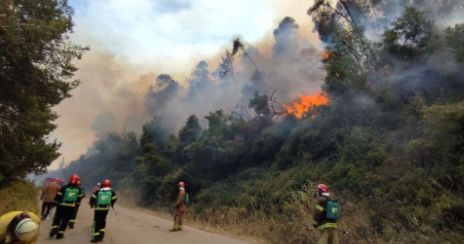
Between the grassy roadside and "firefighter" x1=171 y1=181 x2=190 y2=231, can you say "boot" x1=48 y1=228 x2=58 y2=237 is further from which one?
"firefighter" x1=171 y1=181 x2=190 y2=231

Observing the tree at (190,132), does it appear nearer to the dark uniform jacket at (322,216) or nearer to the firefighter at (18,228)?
the dark uniform jacket at (322,216)

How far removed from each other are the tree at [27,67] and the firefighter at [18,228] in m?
9.07

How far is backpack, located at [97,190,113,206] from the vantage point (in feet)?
40.6

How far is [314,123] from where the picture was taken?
3209 cm

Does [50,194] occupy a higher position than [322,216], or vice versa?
[50,194]

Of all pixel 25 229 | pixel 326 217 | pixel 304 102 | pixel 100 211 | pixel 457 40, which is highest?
pixel 304 102

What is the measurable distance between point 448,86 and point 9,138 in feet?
69.6

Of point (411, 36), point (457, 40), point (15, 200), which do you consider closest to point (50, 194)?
point (15, 200)

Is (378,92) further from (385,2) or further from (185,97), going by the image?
(185,97)

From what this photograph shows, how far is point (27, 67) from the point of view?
45.8ft

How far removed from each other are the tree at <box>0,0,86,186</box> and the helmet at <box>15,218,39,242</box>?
9.21 meters

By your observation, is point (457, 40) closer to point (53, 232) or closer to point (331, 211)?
point (331, 211)

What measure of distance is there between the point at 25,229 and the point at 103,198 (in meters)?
8.70

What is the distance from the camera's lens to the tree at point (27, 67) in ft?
42.1
